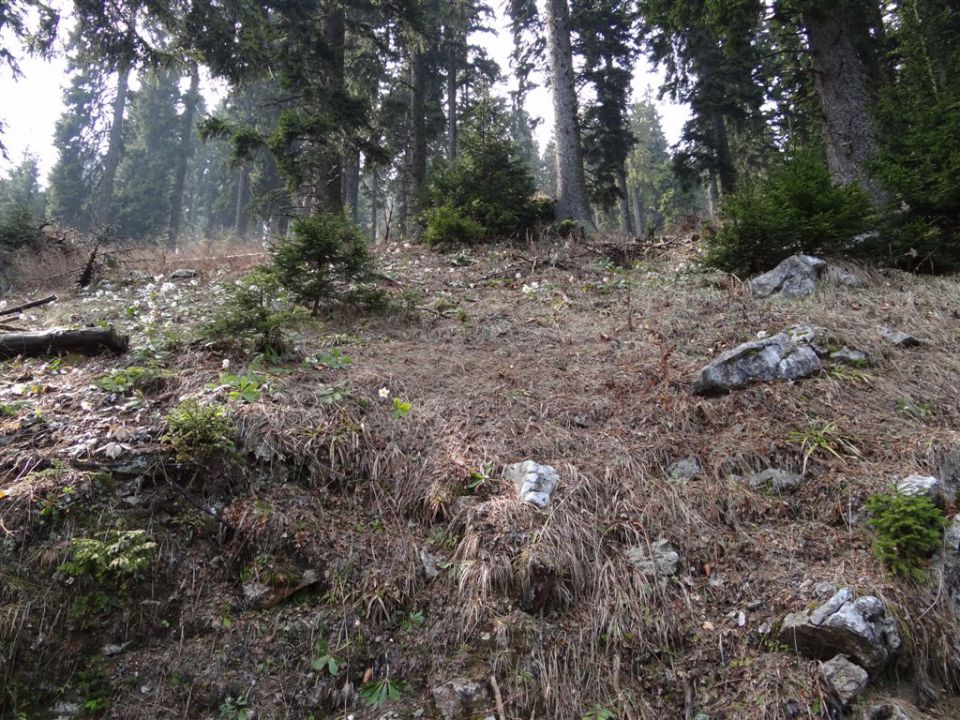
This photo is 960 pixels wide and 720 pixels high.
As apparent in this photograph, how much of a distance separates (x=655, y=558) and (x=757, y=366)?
7.04 ft

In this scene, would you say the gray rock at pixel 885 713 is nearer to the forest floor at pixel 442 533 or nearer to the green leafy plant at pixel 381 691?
the forest floor at pixel 442 533

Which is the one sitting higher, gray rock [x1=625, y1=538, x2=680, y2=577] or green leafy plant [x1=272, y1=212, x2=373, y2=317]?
green leafy plant [x1=272, y1=212, x2=373, y2=317]

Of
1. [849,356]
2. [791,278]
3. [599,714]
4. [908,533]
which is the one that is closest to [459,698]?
[599,714]

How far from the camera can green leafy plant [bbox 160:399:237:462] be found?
3.29 metres

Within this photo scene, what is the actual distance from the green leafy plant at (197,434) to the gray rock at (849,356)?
4.85 metres

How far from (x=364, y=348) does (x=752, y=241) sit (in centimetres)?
498

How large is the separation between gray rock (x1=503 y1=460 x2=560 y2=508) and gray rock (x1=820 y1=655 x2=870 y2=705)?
159cm

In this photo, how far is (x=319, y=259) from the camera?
6086mm

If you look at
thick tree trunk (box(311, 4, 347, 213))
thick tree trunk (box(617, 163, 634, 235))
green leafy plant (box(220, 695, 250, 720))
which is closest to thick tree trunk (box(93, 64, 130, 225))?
thick tree trunk (box(311, 4, 347, 213))

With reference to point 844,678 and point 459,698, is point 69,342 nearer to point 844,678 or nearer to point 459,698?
point 459,698

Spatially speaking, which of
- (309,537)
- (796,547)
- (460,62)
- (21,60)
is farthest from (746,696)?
(460,62)

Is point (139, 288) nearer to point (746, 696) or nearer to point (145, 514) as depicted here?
point (145, 514)

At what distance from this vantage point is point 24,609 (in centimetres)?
251

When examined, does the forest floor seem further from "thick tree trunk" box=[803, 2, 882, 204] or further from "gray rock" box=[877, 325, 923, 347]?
"thick tree trunk" box=[803, 2, 882, 204]
